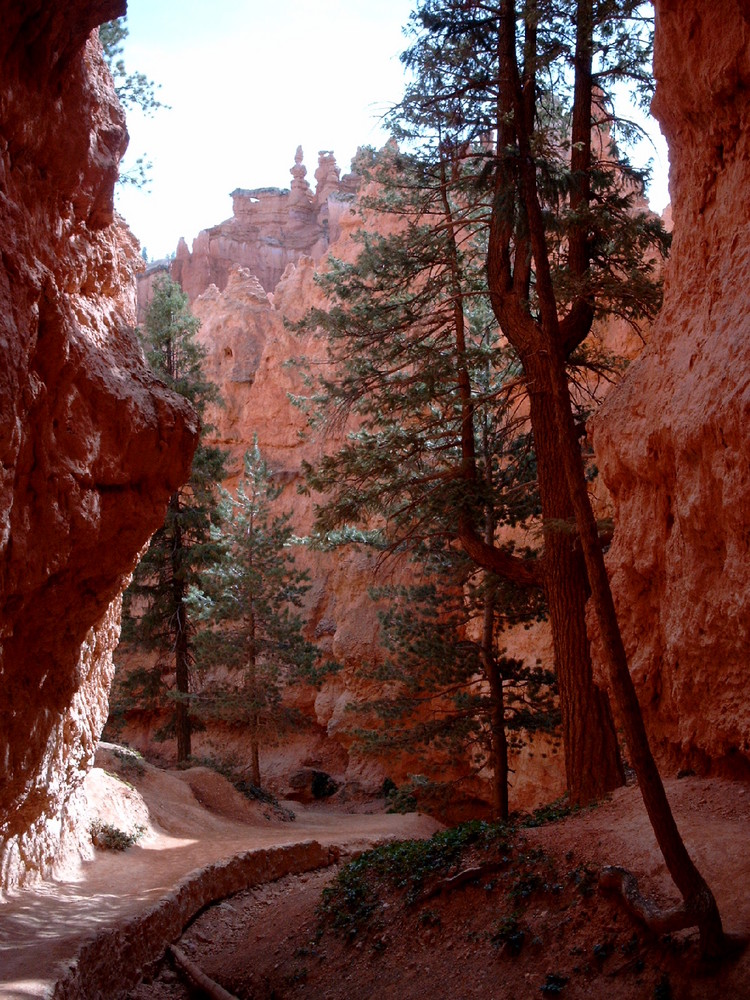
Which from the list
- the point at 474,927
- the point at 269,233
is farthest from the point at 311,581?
the point at 269,233

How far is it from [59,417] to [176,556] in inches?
548

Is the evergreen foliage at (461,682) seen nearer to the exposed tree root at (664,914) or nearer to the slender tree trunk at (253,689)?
the slender tree trunk at (253,689)

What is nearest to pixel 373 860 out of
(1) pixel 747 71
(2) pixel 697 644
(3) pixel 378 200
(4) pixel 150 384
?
(2) pixel 697 644

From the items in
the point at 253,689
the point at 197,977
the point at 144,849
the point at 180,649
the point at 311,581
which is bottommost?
the point at 197,977

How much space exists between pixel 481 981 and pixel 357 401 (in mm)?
9904

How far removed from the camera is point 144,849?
13.3 m

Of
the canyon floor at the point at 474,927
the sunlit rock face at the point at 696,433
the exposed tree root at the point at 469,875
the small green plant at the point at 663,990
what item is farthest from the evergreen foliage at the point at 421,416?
the small green plant at the point at 663,990

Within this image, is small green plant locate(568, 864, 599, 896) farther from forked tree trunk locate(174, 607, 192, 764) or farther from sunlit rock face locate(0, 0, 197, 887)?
forked tree trunk locate(174, 607, 192, 764)

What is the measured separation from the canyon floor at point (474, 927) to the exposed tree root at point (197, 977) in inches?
4.9

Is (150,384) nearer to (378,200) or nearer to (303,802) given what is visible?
(378,200)

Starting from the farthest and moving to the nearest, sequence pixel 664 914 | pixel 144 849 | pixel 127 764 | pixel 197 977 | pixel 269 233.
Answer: pixel 269 233 → pixel 127 764 → pixel 144 849 → pixel 197 977 → pixel 664 914

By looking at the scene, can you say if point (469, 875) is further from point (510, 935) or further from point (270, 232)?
point (270, 232)

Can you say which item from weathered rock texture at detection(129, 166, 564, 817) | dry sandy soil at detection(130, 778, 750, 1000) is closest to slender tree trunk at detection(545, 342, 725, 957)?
dry sandy soil at detection(130, 778, 750, 1000)

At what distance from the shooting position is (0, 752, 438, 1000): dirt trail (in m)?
7.20
